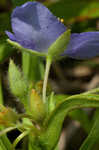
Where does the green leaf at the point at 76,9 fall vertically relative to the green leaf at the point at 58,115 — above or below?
above

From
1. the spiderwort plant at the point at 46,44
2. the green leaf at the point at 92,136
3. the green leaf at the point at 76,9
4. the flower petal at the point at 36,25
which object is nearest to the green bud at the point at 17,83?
the spiderwort plant at the point at 46,44

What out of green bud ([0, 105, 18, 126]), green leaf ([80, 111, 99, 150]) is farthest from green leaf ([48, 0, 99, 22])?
green bud ([0, 105, 18, 126])

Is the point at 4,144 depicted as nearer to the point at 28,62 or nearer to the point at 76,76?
the point at 28,62

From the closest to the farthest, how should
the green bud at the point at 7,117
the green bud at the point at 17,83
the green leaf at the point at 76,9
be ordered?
1. the green bud at the point at 7,117
2. the green bud at the point at 17,83
3. the green leaf at the point at 76,9

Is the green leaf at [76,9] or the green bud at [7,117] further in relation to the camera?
the green leaf at [76,9]

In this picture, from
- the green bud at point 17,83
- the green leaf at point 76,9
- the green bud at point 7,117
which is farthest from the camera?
the green leaf at point 76,9

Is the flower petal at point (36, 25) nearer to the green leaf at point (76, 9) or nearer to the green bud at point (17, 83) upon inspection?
the green bud at point (17, 83)

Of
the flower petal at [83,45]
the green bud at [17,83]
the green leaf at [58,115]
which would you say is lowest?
the green leaf at [58,115]

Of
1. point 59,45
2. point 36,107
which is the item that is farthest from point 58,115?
point 59,45
